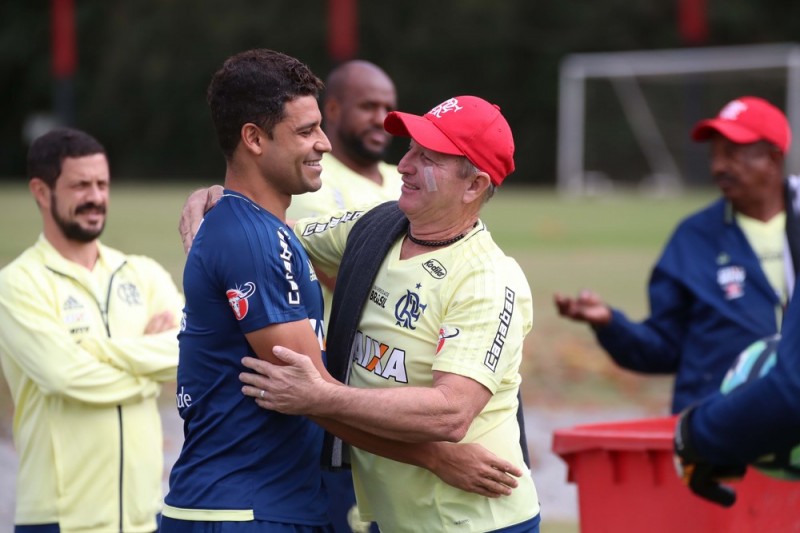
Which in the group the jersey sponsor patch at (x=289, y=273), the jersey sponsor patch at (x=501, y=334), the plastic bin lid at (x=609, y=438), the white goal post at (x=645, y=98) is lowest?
the plastic bin lid at (x=609, y=438)

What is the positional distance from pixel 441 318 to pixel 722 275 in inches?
104

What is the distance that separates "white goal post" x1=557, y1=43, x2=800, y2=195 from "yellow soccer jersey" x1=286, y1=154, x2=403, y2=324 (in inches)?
980

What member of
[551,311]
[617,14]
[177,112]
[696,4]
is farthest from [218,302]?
[177,112]

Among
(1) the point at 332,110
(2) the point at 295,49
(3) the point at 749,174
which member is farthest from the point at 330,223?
(2) the point at 295,49

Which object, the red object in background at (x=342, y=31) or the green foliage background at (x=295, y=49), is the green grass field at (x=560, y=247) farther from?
the green foliage background at (x=295, y=49)

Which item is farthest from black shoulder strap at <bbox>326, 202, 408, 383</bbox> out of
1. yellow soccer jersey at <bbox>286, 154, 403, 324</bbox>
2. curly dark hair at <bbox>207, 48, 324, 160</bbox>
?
yellow soccer jersey at <bbox>286, 154, 403, 324</bbox>

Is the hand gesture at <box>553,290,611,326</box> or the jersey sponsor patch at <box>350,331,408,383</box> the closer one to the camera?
the jersey sponsor patch at <box>350,331,408,383</box>

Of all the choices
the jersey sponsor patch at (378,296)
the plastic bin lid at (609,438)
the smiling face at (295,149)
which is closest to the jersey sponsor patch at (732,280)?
the plastic bin lid at (609,438)

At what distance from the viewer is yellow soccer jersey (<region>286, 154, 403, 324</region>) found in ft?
16.6

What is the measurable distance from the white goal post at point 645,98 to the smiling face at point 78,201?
26.0 meters

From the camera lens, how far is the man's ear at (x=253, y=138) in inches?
134

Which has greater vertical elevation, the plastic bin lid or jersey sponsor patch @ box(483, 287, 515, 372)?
jersey sponsor patch @ box(483, 287, 515, 372)

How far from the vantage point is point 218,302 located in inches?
130

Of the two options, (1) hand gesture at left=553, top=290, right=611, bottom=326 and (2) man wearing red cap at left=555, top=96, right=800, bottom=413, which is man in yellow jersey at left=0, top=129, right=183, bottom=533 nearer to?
(1) hand gesture at left=553, top=290, right=611, bottom=326
